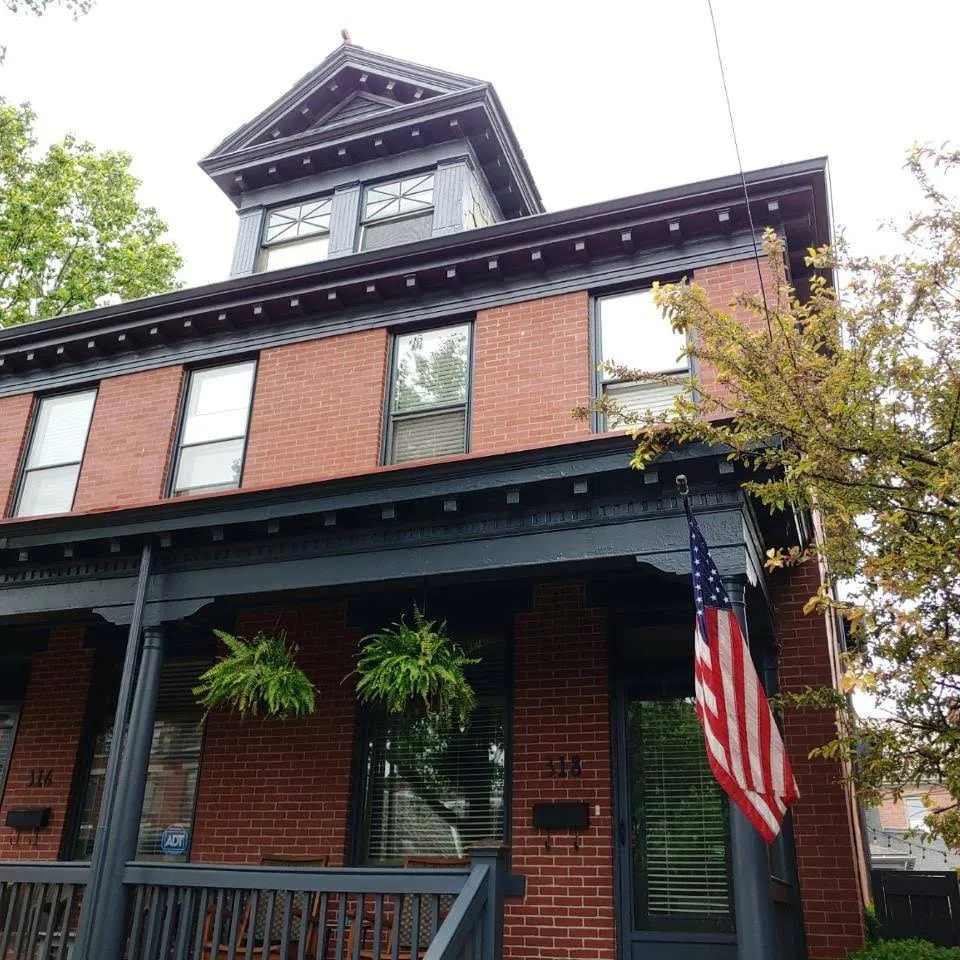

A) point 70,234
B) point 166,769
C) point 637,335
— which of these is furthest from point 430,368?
point 70,234

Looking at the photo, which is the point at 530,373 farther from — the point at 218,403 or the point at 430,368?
the point at 218,403

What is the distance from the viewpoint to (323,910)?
584cm

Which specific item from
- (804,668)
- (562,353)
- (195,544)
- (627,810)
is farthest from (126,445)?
(804,668)

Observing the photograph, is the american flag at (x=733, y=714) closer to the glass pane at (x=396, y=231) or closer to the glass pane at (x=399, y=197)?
the glass pane at (x=396, y=231)

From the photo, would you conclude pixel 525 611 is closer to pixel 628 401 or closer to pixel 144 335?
pixel 628 401

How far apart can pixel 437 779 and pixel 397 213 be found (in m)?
6.86

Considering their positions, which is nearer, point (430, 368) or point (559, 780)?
point (559, 780)

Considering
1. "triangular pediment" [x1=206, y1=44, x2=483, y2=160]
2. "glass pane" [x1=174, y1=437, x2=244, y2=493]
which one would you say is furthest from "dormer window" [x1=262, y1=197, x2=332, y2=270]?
"glass pane" [x1=174, y1=437, x2=244, y2=493]

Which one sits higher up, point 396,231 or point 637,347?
point 396,231

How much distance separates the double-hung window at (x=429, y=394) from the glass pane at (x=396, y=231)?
173 cm

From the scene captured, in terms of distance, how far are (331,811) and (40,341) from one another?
715 centimetres

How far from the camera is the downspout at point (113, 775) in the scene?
637cm

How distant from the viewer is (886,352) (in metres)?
5.29

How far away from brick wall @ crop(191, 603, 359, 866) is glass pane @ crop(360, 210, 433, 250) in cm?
478
